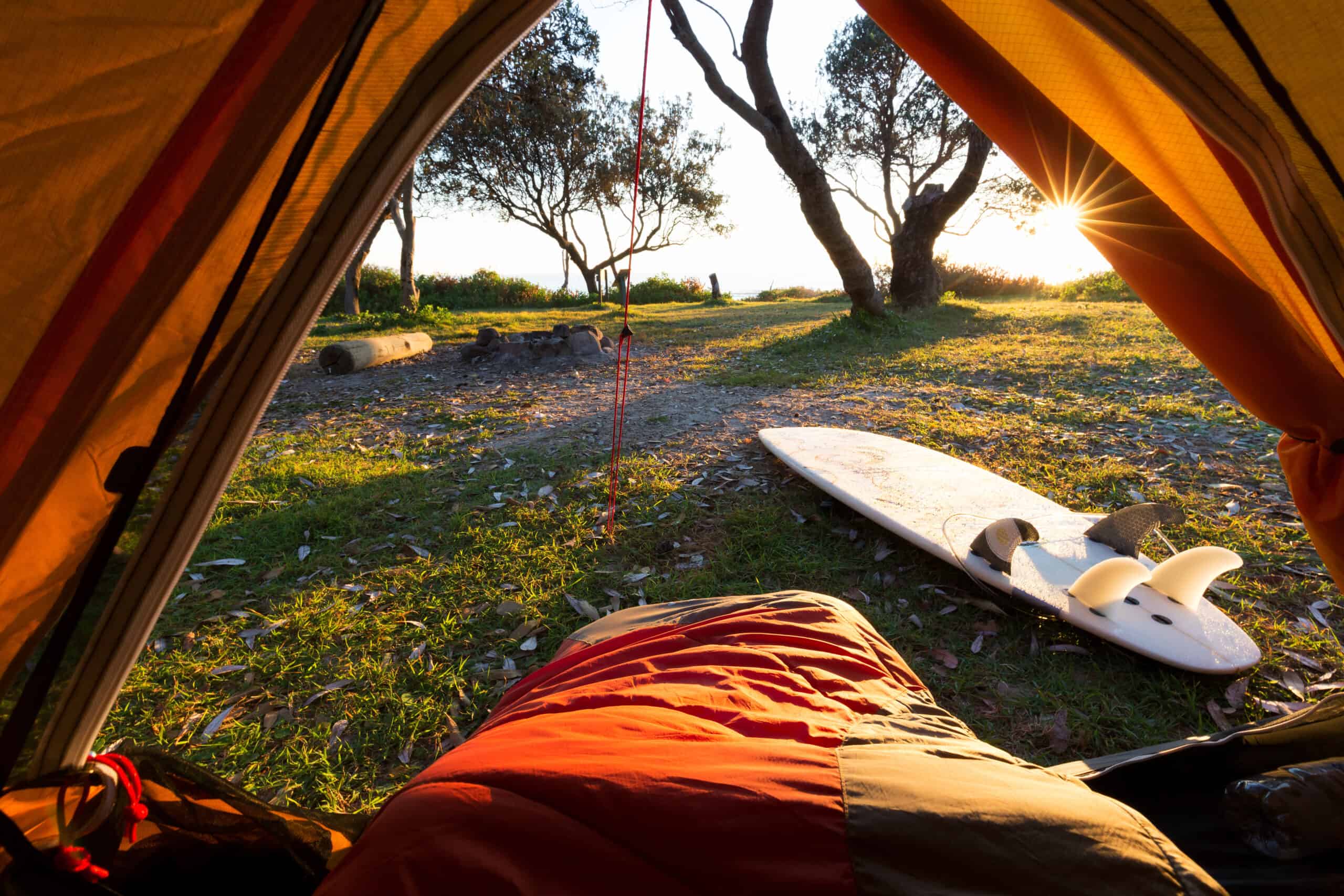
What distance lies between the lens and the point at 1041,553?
299 cm

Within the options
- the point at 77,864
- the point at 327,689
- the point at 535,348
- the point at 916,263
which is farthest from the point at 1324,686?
the point at 916,263

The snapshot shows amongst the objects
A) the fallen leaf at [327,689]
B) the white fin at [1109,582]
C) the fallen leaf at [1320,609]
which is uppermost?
the white fin at [1109,582]

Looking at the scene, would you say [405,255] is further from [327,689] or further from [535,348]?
[327,689]

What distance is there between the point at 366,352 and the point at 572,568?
21.9 feet

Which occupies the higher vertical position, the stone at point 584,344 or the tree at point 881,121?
the tree at point 881,121

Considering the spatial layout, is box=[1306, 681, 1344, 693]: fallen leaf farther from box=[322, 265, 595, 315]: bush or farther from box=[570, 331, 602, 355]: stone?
box=[322, 265, 595, 315]: bush

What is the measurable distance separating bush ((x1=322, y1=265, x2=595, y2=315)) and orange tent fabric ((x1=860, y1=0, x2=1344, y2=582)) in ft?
64.3

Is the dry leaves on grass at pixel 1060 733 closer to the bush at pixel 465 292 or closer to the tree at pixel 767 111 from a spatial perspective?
the tree at pixel 767 111

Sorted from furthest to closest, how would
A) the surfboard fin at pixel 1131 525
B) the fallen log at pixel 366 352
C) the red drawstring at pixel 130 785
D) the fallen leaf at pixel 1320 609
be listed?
the fallen log at pixel 366 352, the surfboard fin at pixel 1131 525, the fallen leaf at pixel 1320 609, the red drawstring at pixel 130 785

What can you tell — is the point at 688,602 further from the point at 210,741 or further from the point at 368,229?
the point at 210,741

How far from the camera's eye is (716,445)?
5.09 metres

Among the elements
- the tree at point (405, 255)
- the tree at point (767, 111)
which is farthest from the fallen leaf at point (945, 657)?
the tree at point (405, 255)

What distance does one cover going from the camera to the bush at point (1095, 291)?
13766 mm

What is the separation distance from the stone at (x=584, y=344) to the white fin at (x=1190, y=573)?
744 cm
